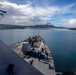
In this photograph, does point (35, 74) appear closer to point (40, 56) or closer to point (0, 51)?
point (0, 51)

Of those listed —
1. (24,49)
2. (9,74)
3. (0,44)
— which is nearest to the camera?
(9,74)

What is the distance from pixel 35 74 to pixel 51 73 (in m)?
22.5

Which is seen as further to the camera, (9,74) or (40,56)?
(40,56)

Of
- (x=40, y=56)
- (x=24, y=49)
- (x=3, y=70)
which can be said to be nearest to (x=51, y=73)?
(x=40, y=56)

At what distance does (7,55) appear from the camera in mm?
7359

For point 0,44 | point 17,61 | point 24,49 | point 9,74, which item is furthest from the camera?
point 24,49

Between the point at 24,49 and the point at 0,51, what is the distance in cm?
3520

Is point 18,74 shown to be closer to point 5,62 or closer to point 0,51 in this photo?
point 5,62

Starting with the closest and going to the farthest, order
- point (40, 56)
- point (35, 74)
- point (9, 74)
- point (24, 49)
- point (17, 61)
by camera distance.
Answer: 1. point (9, 74)
2. point (35, 74)
3. point (17, 61)
4. point (40, 56)
5. point (24, 49)

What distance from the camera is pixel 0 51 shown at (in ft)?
24.3

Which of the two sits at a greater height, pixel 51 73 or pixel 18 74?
pixel 18 74

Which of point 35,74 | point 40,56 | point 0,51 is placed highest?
point 0,51

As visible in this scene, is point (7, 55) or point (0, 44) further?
point (0, 44)

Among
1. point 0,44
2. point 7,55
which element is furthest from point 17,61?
point 0,44
